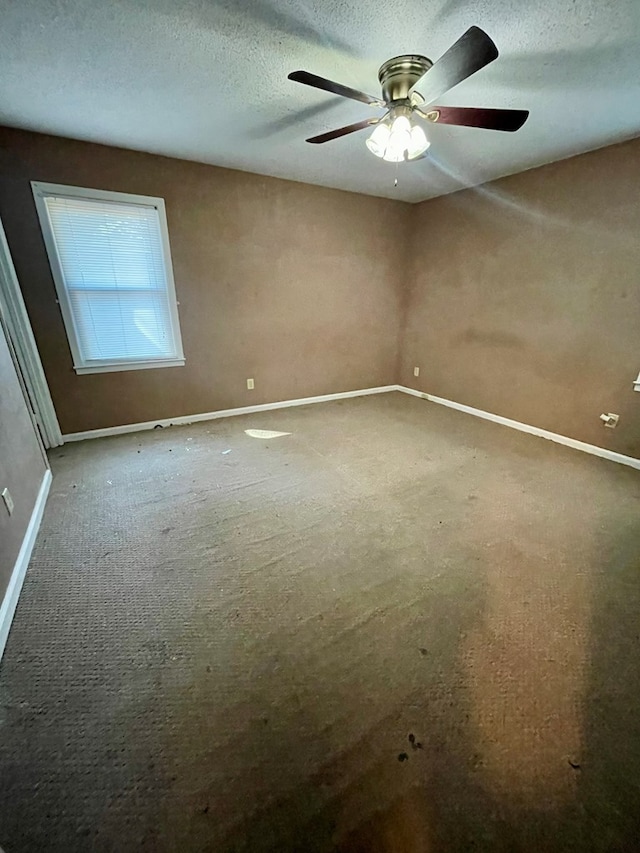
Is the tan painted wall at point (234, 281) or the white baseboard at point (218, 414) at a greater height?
the tan painted wall at point (234, 281)

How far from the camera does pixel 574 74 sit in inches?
69.9

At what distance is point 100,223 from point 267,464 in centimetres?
240

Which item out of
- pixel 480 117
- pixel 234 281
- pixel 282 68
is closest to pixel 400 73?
pixel 480 117

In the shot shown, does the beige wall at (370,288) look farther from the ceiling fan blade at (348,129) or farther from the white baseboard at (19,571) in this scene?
the ceiling fan blade at (348,129)

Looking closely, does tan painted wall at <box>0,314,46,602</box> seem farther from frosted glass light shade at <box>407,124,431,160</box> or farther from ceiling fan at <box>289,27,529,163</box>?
frosted glass light shade at <box>407,124,431,160</box>

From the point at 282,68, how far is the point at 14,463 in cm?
253

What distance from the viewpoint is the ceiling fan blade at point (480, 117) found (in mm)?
1494

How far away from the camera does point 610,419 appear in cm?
293

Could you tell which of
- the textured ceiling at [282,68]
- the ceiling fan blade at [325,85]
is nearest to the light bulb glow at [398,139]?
the ceiling fan blade at [325,85]

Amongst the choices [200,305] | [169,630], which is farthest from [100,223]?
[169,630]

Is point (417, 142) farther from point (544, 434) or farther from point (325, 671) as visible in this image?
point (544, 434)

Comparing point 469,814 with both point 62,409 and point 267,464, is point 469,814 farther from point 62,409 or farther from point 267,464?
point 62,409

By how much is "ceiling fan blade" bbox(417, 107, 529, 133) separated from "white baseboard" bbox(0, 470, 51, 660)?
2928 millimetres

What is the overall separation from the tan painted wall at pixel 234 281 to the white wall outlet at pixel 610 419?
2559 millimetres
